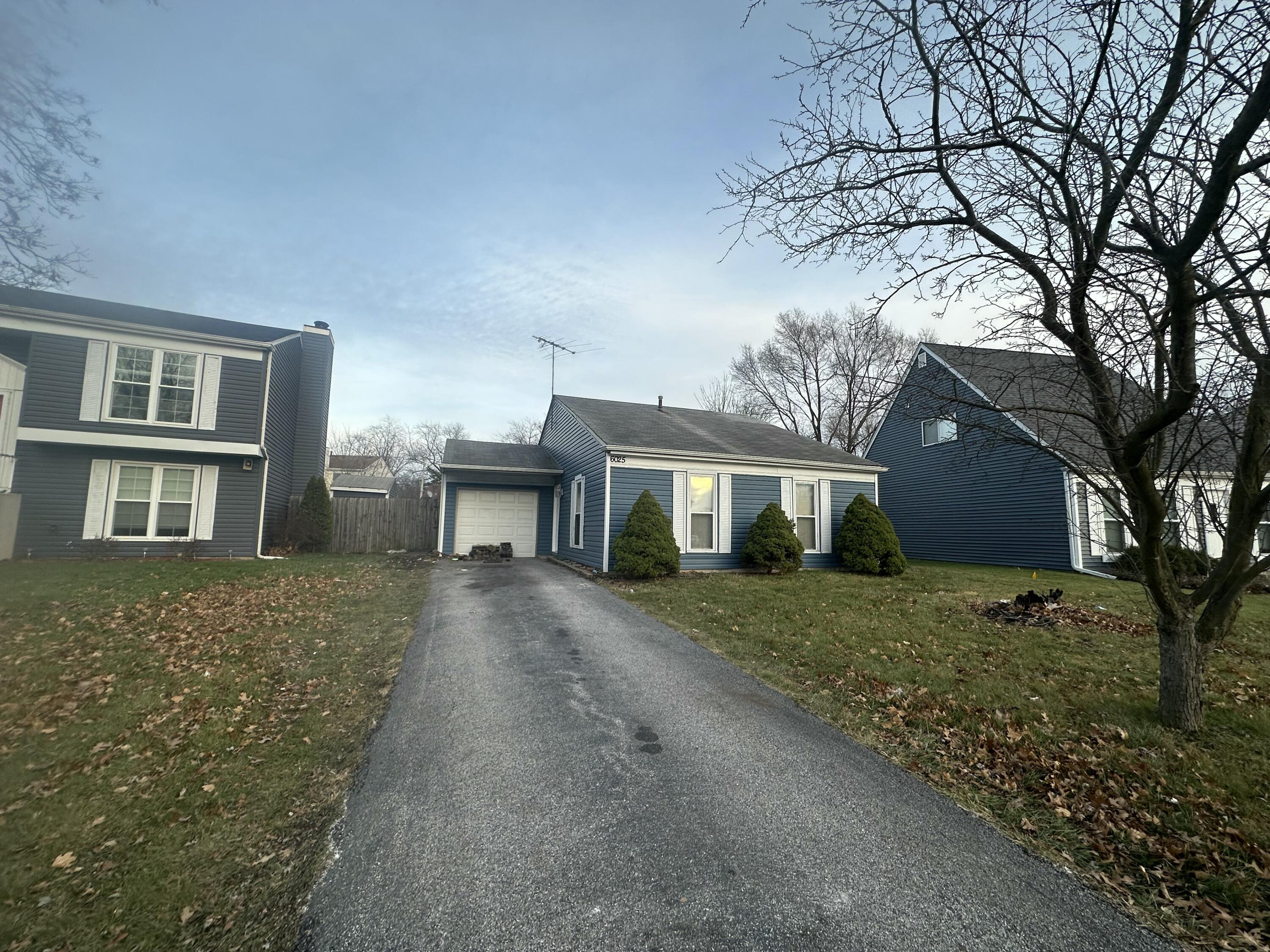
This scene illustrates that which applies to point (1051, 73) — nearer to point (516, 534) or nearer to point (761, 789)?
point (761, 789)

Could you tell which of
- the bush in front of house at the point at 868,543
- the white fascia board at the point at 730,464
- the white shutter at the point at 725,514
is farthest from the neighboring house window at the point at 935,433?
the white shutter at the point at 725,514

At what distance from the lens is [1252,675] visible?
18.1ft

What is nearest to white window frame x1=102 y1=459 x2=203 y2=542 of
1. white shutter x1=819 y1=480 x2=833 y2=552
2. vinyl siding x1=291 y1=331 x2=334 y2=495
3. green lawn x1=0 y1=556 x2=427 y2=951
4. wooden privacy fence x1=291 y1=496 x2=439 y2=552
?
wooden privacy fence x1=291 y1=496 x2=439 y2=552

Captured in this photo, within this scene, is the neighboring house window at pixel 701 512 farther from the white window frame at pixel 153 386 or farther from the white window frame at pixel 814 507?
the white window frame at pixel 153 386

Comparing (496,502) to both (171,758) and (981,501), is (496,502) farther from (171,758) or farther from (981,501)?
(981,501)

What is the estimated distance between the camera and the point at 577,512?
48.6 feet

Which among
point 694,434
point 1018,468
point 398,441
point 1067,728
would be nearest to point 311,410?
point 694,434

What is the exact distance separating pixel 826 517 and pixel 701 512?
368 centimetres

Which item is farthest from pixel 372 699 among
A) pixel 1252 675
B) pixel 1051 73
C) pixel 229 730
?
pixel 1252 675

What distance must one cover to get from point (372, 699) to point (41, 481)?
39.4 feet

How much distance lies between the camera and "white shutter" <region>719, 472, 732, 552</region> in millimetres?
13523

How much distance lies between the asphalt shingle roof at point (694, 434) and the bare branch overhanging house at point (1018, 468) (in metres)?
2.76

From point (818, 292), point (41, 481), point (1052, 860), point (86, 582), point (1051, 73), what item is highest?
point (1051, 73)

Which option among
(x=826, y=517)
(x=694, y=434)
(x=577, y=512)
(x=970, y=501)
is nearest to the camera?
(x=826, y=517)
